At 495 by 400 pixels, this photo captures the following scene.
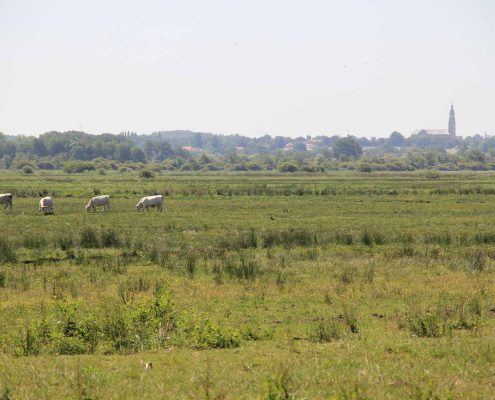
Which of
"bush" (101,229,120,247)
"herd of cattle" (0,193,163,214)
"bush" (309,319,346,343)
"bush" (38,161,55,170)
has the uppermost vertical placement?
"bush" (38,161,55,170)

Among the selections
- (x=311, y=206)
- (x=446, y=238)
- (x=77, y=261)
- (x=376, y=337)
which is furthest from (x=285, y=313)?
(x=311, y=206)

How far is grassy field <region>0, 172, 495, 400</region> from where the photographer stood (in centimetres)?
1122

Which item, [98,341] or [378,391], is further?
[98,341]

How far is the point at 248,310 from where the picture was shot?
59.4 feet

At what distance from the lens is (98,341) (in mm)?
14656

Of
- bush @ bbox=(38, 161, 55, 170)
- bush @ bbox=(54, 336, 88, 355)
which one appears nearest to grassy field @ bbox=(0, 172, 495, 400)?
bush @ bbox=(54, 336, 88, 355)

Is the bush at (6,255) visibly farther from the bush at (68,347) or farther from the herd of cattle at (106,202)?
the herd of cattle at (106,202)

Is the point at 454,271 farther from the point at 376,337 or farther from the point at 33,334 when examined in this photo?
the point at 33,334

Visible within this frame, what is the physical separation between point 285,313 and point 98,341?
516 centimetres

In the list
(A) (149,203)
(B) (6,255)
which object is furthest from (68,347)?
(A) (149,203)

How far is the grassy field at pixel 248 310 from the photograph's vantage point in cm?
1122

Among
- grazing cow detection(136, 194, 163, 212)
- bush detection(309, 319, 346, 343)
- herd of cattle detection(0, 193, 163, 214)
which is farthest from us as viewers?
grazing cow detection(136, 194, 163, 212)

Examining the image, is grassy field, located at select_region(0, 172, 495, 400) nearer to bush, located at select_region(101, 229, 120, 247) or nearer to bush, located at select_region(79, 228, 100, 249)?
bush, located at select_region(79, 228, 100, 249)

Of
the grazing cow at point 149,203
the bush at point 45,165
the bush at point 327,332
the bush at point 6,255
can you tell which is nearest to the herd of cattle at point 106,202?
the grazing cow at point 149,203
